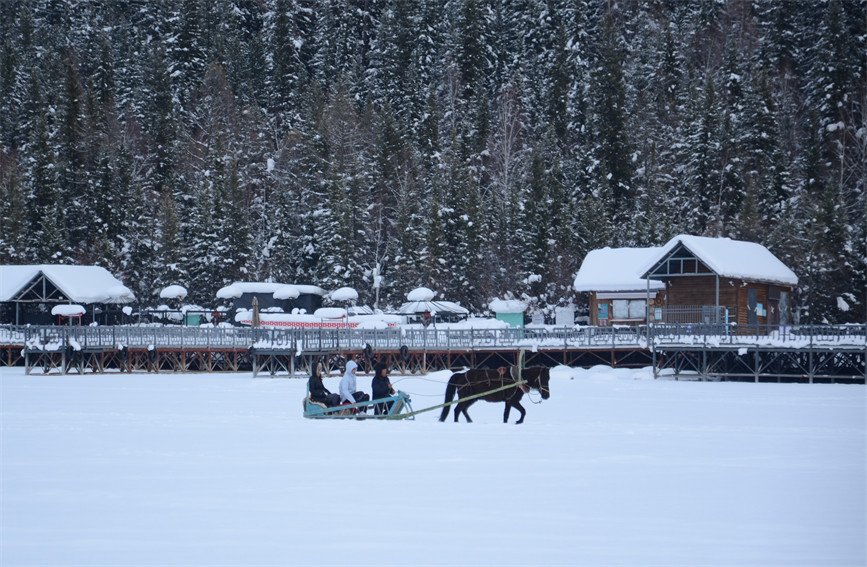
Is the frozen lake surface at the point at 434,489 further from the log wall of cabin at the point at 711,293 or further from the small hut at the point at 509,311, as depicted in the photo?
the small hut at the point at 509,311

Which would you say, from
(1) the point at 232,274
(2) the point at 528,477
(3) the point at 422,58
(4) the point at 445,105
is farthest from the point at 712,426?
(3) the point at 422,58

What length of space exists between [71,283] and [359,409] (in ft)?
126

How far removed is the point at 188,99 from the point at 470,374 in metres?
75.4

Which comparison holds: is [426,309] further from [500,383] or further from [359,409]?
[500,383]

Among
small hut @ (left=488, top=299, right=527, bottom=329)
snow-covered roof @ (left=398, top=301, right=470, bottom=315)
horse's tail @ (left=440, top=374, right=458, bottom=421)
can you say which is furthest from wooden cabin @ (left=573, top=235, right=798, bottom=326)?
horse's tail @ (left=440, top=374, right=458, bottom=421)

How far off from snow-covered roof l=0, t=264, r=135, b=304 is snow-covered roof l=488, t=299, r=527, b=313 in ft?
72.7

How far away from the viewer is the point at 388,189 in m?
72.4

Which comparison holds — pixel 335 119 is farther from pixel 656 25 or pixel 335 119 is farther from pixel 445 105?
pixel 656 25

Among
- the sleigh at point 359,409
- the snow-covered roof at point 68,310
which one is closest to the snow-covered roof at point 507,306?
the snow-covered roof at point 68,310

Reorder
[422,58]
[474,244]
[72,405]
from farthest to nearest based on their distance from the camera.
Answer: [422,58] < [474,244] < [72,405]

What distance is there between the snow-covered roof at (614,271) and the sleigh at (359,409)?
2817 centimetres

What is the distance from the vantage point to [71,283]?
Result: 53750mm

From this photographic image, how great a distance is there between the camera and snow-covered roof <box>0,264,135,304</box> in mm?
53031

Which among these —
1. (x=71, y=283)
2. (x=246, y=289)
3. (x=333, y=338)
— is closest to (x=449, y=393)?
(x=333, y=338)
